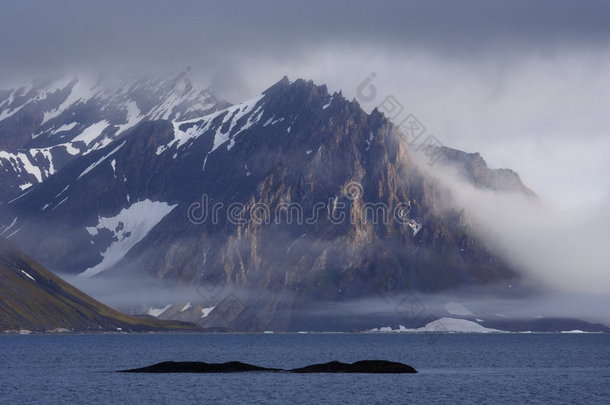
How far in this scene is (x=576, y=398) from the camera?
185m

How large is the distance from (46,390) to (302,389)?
4394 centimetres

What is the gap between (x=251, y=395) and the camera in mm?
183625

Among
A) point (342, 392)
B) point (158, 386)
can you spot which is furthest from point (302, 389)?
point (158, 386)

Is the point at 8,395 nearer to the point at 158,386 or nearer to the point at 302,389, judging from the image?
the point at 158,386

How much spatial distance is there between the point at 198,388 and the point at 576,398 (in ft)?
207

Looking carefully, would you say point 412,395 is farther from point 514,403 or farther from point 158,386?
point 158,386

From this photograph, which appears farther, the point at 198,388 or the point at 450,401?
the point at 198,388

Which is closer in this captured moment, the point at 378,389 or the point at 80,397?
the point at 80,397

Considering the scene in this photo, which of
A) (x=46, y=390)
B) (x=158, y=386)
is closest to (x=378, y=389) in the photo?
(x=158, y=386)

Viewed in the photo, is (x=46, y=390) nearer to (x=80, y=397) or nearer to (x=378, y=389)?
(x=80, y=397)

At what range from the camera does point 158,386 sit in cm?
19838

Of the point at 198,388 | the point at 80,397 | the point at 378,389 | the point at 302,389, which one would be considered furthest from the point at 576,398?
the point at 80,397

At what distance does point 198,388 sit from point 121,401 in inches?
885

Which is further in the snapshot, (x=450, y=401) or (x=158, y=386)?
(x=158, y=386)
